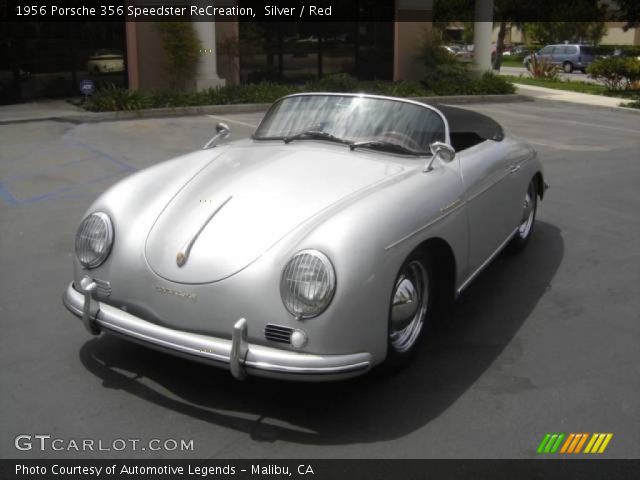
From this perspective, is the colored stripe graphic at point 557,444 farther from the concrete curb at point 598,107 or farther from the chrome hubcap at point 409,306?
the concrete curb at point 598,107

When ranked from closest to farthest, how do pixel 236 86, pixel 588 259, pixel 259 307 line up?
1. pixel 259 307
2. pixel 588 259
3. pixel 236 86

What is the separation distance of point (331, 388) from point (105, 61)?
51.1 ft

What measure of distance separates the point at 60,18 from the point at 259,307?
15.8 metres

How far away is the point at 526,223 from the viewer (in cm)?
630

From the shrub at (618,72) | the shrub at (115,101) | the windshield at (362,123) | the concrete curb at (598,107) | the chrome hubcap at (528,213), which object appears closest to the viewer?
the windshield at (362,123)

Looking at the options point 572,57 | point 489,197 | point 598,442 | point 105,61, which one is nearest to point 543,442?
point 598,442

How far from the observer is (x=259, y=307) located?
11.0 feet

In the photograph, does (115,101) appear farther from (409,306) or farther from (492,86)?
(409,306)

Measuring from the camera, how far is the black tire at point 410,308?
3.79m

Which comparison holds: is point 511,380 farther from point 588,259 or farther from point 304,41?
point 304,41

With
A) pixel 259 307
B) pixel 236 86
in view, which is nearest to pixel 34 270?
pixel 259 307

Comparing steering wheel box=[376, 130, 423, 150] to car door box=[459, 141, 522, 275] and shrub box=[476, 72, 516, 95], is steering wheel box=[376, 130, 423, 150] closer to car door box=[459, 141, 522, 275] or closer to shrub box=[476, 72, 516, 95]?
car door box=[459, 141, 522, 275]

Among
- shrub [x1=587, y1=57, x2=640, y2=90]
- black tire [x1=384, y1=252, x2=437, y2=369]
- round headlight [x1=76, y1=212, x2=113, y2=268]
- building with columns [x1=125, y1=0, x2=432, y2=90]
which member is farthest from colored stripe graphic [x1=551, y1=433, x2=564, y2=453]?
shrub [x1=587, y1=57, x2=640, y2=90]

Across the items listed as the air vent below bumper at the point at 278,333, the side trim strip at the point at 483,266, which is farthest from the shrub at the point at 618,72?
the air vent below bumper at the point at 278,333
